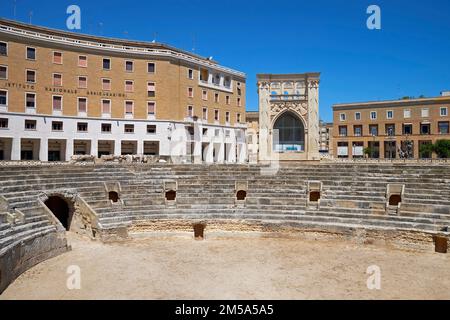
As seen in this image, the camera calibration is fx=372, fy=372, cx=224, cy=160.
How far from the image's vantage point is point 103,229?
19.3 m

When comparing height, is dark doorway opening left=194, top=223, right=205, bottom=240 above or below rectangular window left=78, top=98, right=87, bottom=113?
below

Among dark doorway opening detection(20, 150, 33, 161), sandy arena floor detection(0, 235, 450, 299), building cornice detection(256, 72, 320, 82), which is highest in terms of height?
building cornice detection(256, 72, 320, 82)

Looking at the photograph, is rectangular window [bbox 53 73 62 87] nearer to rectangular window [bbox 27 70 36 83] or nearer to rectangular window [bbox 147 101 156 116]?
rectangular window [bbox 27 70 36 83]

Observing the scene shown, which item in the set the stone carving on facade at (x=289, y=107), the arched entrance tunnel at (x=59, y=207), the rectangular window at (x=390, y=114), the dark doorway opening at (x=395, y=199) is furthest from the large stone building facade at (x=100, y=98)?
the rectangular window at (x=390, y=114)

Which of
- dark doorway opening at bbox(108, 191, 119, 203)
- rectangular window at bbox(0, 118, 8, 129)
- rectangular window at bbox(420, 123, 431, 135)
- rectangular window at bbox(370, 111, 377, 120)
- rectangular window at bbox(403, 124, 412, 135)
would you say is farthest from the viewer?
rectangular window at bbox(370, 111, 377, 120)

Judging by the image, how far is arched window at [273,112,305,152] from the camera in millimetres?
36094

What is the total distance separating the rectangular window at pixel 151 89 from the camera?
3778cm

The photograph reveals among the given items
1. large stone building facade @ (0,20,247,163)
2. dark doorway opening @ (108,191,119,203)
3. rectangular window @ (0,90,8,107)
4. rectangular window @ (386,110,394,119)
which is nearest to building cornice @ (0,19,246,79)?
large stone building facade @ (0,20,247,163)

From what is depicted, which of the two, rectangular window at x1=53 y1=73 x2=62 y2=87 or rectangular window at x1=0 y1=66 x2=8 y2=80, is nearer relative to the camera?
rectangular window at x1=0 y1=66 x2=8 y2=80

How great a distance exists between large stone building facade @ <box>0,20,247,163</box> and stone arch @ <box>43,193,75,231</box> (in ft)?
43.1

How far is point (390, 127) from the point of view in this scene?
54.7 meters

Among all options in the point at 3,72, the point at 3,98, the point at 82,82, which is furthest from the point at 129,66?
the point at 3,98

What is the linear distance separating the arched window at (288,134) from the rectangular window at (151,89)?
1276cm

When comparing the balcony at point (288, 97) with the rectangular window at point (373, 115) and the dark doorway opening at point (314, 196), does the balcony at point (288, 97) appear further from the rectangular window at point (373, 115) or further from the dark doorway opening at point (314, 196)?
the rectangular window at point (373, 115)
